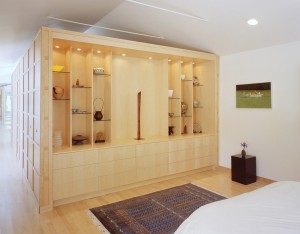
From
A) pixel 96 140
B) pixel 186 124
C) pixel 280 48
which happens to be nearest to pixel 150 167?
pixel 96 140

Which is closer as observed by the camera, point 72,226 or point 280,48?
point 72,226

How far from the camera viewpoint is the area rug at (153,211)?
106 inches

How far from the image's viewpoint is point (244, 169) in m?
4.06

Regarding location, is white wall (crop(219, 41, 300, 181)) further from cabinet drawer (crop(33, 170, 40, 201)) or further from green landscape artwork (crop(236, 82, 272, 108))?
cabinet drawer (crop(33, 170, 40, 201))

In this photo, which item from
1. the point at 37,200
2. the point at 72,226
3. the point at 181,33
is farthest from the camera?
the point at 181,33

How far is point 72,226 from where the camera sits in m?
2.72

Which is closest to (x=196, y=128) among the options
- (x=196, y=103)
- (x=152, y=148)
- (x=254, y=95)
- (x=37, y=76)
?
(x=196, y=103)

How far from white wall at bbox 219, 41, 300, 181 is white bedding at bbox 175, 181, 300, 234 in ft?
7.32

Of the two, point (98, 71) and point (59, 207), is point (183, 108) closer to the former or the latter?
point (98, 71)

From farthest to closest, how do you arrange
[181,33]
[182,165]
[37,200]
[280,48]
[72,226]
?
[182,165], [181,33], [280,48], [37,200], [72,226]

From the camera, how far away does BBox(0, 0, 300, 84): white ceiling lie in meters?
3.08

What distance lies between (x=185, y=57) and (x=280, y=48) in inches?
64.9

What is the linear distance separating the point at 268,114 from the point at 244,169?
107cm

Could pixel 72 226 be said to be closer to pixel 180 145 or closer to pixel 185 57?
pixel 180 145
